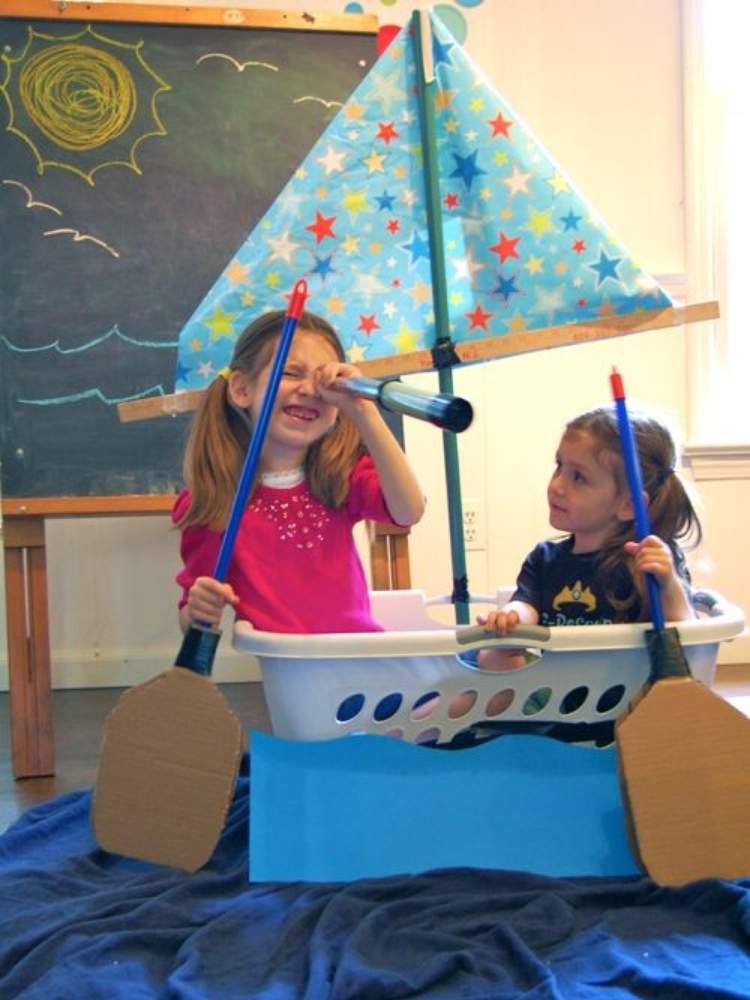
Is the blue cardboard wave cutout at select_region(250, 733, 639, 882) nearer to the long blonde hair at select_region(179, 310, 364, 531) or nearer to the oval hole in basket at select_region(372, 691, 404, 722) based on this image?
the oval hole in basket at select_region(372, 691, 404, 722)

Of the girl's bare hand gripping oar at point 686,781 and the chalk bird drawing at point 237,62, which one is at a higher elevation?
the chalk bird drawing at point 237,62

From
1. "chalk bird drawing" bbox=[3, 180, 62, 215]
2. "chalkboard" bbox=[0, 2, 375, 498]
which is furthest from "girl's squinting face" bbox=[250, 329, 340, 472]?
"chalk bird drawing" bbox=[3, 180, 62, 215]

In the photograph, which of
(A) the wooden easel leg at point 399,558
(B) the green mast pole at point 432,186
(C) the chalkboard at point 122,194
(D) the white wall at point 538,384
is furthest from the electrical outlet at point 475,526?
(B) the green mast pole at point 432,186

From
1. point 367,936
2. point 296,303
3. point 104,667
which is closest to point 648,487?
point 296,303

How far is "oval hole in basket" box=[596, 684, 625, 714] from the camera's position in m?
1.12

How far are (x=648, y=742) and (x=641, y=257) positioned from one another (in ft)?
5.49

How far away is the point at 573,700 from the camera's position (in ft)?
3.76

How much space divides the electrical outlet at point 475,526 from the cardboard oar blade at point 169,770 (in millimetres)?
1395

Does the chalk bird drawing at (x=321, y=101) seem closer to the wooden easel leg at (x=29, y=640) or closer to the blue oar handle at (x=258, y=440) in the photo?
the wooden easel leg at (x=29, y=640)

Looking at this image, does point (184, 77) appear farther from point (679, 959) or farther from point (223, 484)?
point (679, 959)

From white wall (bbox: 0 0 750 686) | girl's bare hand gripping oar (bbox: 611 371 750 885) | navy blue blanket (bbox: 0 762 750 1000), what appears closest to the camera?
navy blue blanket (bbox: 0 762 750 1000)

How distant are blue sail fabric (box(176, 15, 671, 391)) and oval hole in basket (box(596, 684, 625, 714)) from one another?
1.49ft

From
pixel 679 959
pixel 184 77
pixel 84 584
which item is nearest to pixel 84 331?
pixel 184 77

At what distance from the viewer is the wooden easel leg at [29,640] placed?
1.75 m
